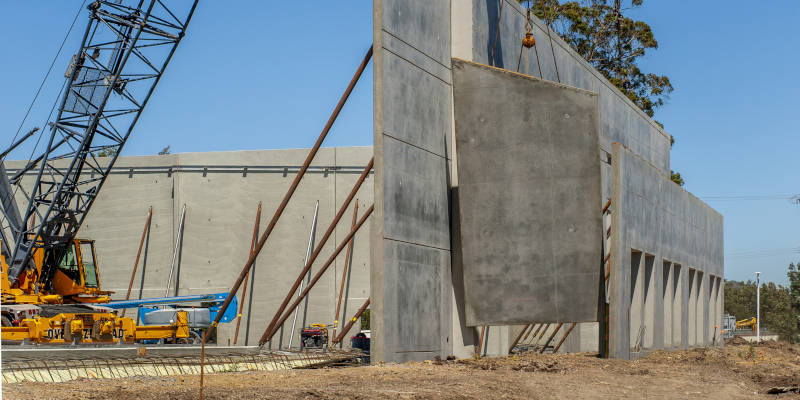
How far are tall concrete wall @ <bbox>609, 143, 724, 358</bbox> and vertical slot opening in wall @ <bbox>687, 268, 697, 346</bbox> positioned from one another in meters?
0.04

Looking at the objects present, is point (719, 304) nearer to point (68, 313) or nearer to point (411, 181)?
point (411, 181)

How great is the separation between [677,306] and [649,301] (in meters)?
5.92

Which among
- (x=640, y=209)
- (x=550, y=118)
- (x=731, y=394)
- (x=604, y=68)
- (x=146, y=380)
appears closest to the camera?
(x=146, y=380)

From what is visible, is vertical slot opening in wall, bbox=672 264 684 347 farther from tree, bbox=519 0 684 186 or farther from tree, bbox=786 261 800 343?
tree, bbox=786 261 800 343

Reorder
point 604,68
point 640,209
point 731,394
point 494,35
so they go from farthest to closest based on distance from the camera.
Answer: point 604,68, point 640,209, point 494,35, point 731,394

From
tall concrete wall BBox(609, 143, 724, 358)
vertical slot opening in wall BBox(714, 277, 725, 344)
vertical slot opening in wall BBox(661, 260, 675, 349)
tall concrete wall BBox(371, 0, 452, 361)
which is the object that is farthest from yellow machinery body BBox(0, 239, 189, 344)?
vertical slot opening in wall BBox(714, 277, 725, 344)

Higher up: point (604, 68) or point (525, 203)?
point (604, 68)

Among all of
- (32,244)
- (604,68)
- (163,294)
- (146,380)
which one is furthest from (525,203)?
(604,68)

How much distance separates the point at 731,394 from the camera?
1515cm

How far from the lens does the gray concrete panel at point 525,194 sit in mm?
20578

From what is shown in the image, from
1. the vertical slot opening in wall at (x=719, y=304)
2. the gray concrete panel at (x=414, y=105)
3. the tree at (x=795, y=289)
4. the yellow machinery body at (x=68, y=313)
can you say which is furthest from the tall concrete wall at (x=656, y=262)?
the tree at (x=795, y=289)

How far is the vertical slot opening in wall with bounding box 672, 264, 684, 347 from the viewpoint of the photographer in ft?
102

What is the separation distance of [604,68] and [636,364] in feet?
111

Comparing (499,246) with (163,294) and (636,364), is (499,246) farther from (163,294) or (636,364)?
(163,294)
